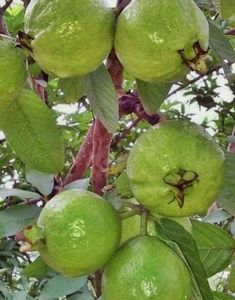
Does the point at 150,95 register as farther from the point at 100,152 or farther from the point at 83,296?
the point at 83,296

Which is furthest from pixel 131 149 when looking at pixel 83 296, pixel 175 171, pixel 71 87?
pixel 83 296

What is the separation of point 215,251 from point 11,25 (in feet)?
3.14

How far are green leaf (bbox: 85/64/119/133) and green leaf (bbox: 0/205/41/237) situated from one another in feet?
0.94

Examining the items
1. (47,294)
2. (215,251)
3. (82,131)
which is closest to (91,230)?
(215,251)

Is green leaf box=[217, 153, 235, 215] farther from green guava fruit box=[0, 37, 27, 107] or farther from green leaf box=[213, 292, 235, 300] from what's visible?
green guava fruit box=[0, 37, 27, 107]

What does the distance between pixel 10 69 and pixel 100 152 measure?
20 cm

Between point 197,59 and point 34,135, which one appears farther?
point 34,135

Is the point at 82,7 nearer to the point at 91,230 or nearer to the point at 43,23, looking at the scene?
the point at 43,23

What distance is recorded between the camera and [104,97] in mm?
872

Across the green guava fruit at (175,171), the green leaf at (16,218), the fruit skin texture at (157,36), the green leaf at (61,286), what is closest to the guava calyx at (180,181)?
the green guava fruit at (175,171)

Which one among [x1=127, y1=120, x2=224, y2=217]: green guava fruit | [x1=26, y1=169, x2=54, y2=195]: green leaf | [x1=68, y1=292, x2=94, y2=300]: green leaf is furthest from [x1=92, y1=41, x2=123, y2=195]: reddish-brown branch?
[x1=68, y1=292, x2=94, y2=300]: green leaf

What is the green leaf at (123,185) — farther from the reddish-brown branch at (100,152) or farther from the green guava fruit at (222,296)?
the green guava fruit at (222,296)

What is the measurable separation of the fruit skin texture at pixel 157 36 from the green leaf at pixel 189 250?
0.61 feet

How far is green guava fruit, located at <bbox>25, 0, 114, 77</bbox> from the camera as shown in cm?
75
